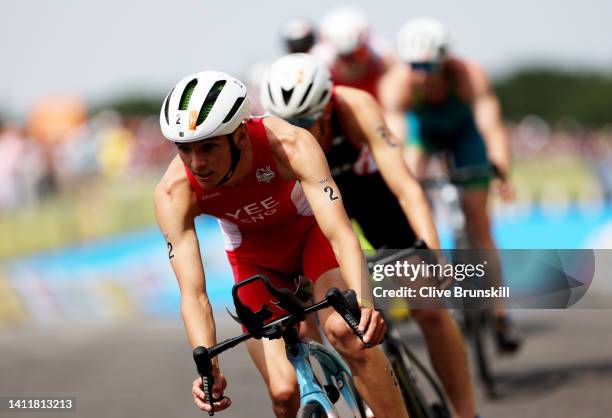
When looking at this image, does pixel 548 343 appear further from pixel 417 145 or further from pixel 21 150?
pixel 21 150

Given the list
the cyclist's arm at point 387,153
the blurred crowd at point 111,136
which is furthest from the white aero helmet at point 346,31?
the cyclist's arm at point 387,153

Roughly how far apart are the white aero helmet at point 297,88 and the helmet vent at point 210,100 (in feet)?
3.46

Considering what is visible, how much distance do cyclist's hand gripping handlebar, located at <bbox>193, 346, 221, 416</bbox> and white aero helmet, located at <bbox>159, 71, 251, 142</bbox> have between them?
84 centimetres

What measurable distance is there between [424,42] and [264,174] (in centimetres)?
355

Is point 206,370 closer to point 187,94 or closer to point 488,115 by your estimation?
point 187,94

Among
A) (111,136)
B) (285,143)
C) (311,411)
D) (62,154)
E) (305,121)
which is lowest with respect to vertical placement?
(311,411)

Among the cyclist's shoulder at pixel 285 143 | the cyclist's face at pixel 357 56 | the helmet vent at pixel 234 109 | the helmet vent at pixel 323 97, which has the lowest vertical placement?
the cyclist's shoulder at pixel 285 143

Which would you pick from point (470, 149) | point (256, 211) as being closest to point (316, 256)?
point (256, 211)

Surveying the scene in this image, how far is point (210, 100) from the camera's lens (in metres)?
4.68

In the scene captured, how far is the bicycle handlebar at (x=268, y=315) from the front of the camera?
429cm

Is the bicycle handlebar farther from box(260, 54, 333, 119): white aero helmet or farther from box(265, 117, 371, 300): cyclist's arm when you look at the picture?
box(260, 54, 333, 119): white aero helmet

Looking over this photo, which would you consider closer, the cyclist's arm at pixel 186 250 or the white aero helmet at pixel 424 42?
the cyclist's arm at pixel 186 250

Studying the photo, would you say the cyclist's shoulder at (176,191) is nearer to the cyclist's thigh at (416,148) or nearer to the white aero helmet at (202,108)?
the white aero helmet at (202,108)

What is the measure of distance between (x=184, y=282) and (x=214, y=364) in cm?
42
